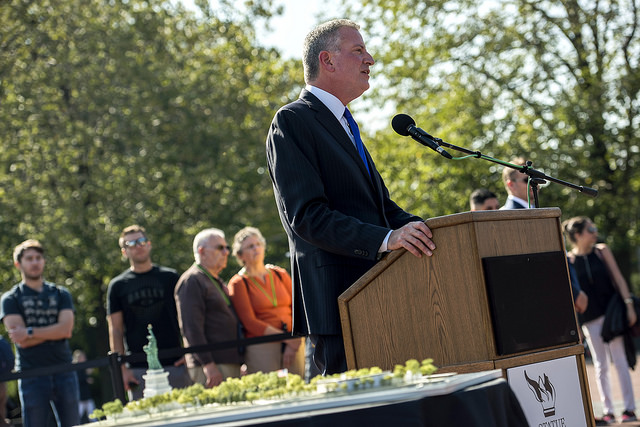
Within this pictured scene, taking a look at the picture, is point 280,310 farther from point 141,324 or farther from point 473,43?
point 473,43

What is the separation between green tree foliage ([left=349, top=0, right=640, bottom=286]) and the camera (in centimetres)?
2292

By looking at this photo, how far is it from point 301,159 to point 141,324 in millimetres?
5146

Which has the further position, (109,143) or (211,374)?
(109,143)

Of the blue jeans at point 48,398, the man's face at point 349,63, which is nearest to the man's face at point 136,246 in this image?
the blue jeans at point 48,398

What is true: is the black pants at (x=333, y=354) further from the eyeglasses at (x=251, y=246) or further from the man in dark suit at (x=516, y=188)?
the eyeglasses at (x=251, y=246)

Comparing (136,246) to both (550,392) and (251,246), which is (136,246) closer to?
(251,246)

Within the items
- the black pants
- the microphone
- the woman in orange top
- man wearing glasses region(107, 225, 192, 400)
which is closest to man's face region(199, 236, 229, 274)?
the woman in orange top

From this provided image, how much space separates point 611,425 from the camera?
30.7ft

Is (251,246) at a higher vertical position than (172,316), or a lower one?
higher

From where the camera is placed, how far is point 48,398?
303 inches

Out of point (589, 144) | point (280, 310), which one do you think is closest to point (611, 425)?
point (280, 310)

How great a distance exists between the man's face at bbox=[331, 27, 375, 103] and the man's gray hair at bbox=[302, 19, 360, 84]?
30 millimetres

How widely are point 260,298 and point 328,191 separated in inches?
195

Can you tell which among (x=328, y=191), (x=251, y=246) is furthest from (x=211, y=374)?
(x=328, y=191)
